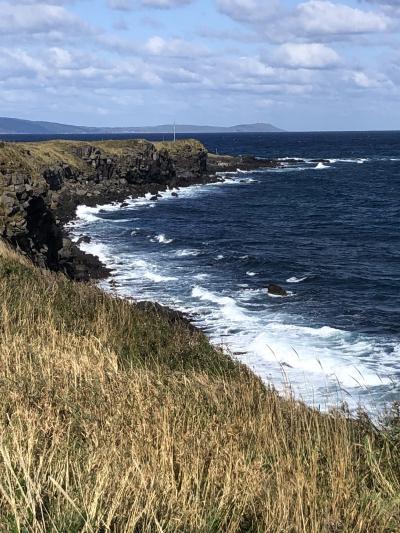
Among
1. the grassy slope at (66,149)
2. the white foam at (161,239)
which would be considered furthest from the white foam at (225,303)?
the grassy slope at (66,149)

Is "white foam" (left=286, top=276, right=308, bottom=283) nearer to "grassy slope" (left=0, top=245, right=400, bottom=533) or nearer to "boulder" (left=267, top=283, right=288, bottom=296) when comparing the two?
"boulder" (left=267, top=283, right=288, bottom=296)

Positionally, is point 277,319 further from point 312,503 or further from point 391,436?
point 312,503

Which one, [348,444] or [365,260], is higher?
[348,444]

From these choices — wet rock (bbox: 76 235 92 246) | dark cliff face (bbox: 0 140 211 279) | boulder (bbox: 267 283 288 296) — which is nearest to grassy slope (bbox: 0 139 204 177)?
dark cliff face (bbox: 0 140 211 279)

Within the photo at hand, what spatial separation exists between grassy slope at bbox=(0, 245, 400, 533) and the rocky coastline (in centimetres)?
1663

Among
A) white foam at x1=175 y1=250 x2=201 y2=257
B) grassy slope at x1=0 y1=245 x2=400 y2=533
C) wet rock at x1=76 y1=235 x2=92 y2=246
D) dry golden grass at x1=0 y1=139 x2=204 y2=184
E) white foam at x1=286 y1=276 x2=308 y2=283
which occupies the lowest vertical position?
white foam at x1=175 y1=250 x2=201 y2=257

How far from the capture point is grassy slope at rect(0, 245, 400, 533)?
12.6 feet

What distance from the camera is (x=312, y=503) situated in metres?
4.15

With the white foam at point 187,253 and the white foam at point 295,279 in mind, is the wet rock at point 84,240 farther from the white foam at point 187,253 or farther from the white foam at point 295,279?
the white foam at point 295,279

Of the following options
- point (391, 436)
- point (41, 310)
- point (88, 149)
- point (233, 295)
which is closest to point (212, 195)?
point (88, 149)

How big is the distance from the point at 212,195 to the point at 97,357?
62.6 m

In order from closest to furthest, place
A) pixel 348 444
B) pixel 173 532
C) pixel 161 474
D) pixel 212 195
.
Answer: pixel 173 532, pixel 161 474, pixel 348 444, pixel 212 195

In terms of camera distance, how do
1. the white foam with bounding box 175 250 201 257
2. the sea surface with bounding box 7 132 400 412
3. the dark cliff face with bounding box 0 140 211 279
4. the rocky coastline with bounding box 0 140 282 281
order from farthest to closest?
the white foam with bounding box 175 250 201 257 < the rocky coastline with bounding box 0 140 282 281 < the dark cliff face with bounding box 0 140 211 279 < the sea surface with bounding box 7 132 400 412

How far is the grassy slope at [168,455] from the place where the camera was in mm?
3850
